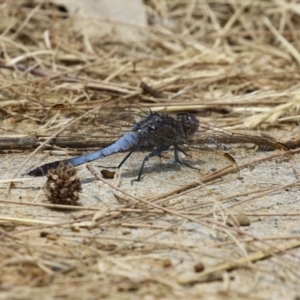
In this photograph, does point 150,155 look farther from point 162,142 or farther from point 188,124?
point 188,124

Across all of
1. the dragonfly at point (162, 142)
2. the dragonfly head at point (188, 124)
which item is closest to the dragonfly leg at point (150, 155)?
the dragonfly at point (162, 142)

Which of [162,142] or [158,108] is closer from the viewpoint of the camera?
[162,142]

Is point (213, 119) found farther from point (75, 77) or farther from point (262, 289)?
point (262, 289)

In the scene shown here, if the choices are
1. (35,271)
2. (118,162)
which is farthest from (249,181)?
(35,271)

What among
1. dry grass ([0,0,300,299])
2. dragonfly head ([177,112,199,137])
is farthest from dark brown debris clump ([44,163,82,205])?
dragonfly head ([177,112,199,137])

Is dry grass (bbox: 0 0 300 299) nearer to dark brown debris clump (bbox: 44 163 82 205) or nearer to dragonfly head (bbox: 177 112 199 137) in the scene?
dark brown debris clump (bbox: 44 163 82 205)

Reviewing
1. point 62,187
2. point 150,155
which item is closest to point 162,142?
point 150,155
